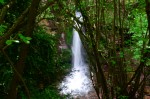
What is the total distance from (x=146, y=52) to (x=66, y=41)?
9.79m

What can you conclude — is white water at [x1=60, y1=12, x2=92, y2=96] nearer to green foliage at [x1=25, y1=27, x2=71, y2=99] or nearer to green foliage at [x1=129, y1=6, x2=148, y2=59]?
green foliage at [x1=25, y1=27, x2=71, y2=99]

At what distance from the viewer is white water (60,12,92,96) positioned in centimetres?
1034

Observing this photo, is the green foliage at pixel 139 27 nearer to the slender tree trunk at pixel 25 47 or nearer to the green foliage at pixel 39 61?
the green foliage at pixel 39 61

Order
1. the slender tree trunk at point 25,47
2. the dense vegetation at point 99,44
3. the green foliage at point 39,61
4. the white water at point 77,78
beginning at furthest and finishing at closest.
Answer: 1. the white water at point 77,78
2. the green foliage at point 39,61
3. the dense vegetation at point 99,44
4. the slender tree trunk at point 25,47

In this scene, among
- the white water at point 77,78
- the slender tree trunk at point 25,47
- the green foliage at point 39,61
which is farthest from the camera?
the white water at point 77,78

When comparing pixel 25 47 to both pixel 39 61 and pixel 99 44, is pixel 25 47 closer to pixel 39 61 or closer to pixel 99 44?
pixel 39 61

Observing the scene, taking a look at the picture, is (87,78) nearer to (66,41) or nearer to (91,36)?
(66,41)

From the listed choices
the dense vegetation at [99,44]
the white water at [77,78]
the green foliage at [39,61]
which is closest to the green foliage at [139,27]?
the dense vegetation at [99,44]

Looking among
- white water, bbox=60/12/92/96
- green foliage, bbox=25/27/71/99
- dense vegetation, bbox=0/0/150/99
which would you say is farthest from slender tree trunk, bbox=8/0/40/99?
white water, bbox=60/12/92/96

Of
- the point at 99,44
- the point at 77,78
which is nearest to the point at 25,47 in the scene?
the point at 99,44

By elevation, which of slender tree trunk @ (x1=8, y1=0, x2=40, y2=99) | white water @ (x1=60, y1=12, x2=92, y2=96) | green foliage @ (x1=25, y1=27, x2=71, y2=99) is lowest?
slender tree trunk @ (x1=8, y1=0, x2=40, y2=99)

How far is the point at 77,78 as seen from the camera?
39.1ft

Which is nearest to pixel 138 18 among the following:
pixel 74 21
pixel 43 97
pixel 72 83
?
pixel 74 21

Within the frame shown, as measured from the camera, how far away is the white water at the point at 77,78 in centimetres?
1034
